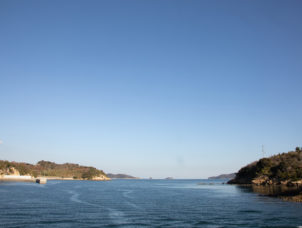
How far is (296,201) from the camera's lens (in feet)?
235

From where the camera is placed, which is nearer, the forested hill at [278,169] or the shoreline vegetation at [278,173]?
the shoreline vegetation at [278,173]

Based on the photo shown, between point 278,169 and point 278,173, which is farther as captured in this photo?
point 278,169

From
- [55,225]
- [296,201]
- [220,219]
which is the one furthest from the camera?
[296,201]

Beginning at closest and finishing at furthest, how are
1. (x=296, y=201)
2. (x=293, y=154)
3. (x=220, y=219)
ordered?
1. (x=220, y=219)
2. (x=296, y=201)
3. (x=293, y=154)

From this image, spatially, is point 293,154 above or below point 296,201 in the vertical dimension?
above

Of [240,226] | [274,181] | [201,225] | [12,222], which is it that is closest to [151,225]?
[201,225]

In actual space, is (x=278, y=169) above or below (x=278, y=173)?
above

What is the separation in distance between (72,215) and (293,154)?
185 metres

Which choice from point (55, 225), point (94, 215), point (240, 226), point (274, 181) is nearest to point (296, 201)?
point (240, 226)

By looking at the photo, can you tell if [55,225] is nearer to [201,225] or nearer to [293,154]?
[201,225]

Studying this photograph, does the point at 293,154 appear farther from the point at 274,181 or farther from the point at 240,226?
the point at 240,226

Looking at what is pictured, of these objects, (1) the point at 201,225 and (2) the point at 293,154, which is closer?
(1) the point at 201,225

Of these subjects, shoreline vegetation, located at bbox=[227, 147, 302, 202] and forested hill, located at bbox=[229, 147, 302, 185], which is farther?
forested hill, located at bbox=[229, 147, 302, 185]

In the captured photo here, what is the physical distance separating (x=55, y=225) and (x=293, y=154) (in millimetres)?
192752
